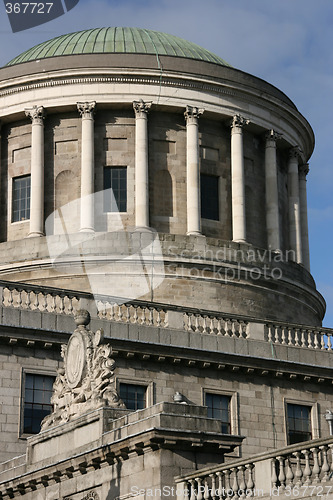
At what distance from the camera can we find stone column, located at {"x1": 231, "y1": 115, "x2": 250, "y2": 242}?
50.6m

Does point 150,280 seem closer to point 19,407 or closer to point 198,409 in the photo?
point 19,407

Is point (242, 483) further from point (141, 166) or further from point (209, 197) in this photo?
point (209, 197)

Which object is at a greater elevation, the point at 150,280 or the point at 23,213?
the point at 23,213

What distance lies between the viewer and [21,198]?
51062 mm

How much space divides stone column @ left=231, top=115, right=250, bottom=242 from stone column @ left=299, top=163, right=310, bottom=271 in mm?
4843

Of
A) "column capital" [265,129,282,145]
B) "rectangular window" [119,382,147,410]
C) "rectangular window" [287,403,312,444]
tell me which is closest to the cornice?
"column capital" [265,129,282,145]

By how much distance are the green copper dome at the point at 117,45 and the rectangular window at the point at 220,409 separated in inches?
787

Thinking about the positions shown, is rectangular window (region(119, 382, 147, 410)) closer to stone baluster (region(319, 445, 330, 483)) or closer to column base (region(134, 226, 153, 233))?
stone baluster (region(319, 445, 330, 483))

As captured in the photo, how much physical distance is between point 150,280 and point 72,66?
10.3m


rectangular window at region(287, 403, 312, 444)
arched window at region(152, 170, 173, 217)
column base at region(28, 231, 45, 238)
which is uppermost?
arched window at region(152, 170, 173, 217)

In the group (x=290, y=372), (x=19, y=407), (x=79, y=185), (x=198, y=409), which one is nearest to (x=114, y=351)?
(x=19, y=407)

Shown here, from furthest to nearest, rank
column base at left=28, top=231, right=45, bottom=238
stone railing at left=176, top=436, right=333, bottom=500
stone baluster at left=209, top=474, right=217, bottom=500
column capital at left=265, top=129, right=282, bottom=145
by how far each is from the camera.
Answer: column capital at left=265, top=129, right=282, bottom=145 < column base at left=28, top=231, right=45, bottom=238 < stone baluster at left=209, top=474, right=217, bottom=500 < stone railing at left=176, top=436, right=333, bottom=500

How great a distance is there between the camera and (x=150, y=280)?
152 feet

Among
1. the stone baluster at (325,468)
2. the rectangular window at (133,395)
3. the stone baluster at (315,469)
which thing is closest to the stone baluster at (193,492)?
the stone baluster at (315,469)
